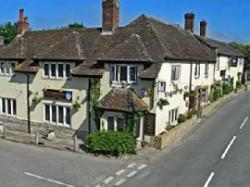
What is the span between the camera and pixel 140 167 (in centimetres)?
1898

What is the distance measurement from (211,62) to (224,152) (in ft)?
58.5

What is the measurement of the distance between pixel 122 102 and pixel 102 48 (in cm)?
649

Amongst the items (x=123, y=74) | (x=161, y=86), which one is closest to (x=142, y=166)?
(x=161, y=86)

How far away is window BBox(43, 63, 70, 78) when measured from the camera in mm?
26719

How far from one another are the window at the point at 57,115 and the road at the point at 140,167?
4.59 meters

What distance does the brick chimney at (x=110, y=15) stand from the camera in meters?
28.2

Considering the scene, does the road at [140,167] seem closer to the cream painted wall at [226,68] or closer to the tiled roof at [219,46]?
the cream painted wall at [226,68]

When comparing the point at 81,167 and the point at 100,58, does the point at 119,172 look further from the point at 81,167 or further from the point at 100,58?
the point at 100,58

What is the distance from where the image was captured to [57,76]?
89.2 ft

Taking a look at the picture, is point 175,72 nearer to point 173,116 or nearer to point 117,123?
point 173,116

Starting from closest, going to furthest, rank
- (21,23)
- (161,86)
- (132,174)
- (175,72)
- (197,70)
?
(132,174)
(161,86)
(175,72)
(197,70)
(21,23)

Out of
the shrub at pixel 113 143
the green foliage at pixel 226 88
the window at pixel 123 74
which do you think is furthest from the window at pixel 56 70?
the green foliage at pixel 226 88

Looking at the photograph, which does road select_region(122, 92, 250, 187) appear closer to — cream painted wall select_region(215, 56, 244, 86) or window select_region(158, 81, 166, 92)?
window select_region(158, 81, 166, 92)

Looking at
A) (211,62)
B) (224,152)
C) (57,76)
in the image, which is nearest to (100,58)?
(57,76)
